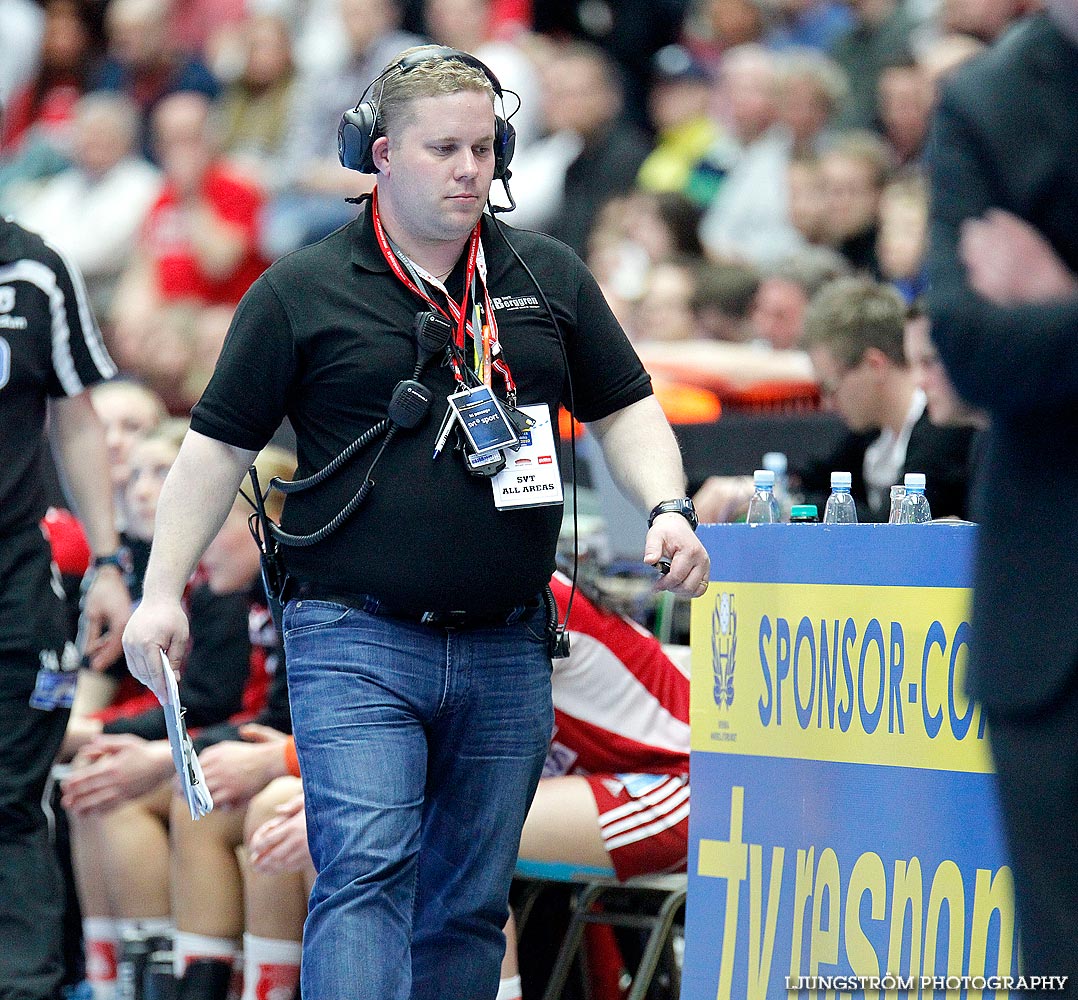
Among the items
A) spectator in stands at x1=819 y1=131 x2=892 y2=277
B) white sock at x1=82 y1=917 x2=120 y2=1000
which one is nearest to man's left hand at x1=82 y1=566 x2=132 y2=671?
white sock at x1=82 y1=917 x2=120 y2=1000

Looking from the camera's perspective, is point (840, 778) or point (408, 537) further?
point (840, 778)

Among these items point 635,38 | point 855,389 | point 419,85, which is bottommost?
point 855,389

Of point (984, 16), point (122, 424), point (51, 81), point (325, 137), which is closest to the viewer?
point (122, 424)

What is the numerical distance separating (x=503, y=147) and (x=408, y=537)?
784 millimetres

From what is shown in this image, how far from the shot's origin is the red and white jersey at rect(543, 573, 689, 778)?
402cm

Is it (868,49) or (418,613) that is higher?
(868,49)

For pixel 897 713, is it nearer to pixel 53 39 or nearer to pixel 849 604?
pixel 849 604

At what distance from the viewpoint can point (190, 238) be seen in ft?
32.8

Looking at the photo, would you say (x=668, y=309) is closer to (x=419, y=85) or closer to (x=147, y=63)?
(x=419, y=85)

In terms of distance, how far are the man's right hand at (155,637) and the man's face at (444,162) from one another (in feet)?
2.60

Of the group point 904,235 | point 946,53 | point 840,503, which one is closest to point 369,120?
point 840,503

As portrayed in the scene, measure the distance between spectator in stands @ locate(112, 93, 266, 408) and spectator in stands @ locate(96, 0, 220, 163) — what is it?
101 cm

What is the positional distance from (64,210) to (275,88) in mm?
1495

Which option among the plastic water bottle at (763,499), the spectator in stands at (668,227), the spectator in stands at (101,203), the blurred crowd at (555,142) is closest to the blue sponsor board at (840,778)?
the plastic water bottle at (763,499)
